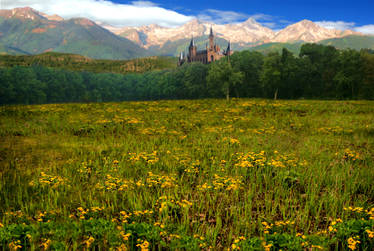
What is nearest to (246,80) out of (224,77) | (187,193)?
(224,77)

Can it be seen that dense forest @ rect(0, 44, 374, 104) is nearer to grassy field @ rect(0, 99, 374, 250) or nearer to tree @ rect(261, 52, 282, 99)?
tree @ rect(261, 52, 282, 99)

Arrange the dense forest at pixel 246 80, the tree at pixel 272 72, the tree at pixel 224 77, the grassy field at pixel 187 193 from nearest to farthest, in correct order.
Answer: the grassy field at pixel 187 193 → the dense forest at pixel 246 80 → the tree at pixel 272 72 → the tree at pixel 224 77

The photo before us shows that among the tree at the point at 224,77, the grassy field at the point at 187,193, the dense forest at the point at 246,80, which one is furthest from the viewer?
the tree at the point at 224,77

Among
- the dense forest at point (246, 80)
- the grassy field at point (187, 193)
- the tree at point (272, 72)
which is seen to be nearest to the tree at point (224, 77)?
the dense forest at point (246, 80)

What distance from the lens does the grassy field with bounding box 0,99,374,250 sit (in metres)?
5.37

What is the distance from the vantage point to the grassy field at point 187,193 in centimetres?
537

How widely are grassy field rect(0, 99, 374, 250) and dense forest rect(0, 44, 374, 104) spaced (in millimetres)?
55600

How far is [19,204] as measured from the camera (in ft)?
24.0

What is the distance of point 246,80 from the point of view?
267 ft

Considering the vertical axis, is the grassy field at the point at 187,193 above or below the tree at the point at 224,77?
below

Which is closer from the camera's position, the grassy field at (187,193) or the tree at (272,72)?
the grassy field at (187,193)

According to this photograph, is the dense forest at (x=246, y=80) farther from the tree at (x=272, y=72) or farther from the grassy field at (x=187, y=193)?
the grassy field at (x=187, y=193)

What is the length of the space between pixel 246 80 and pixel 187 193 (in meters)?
77.9

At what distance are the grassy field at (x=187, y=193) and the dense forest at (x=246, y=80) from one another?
55600 mm
